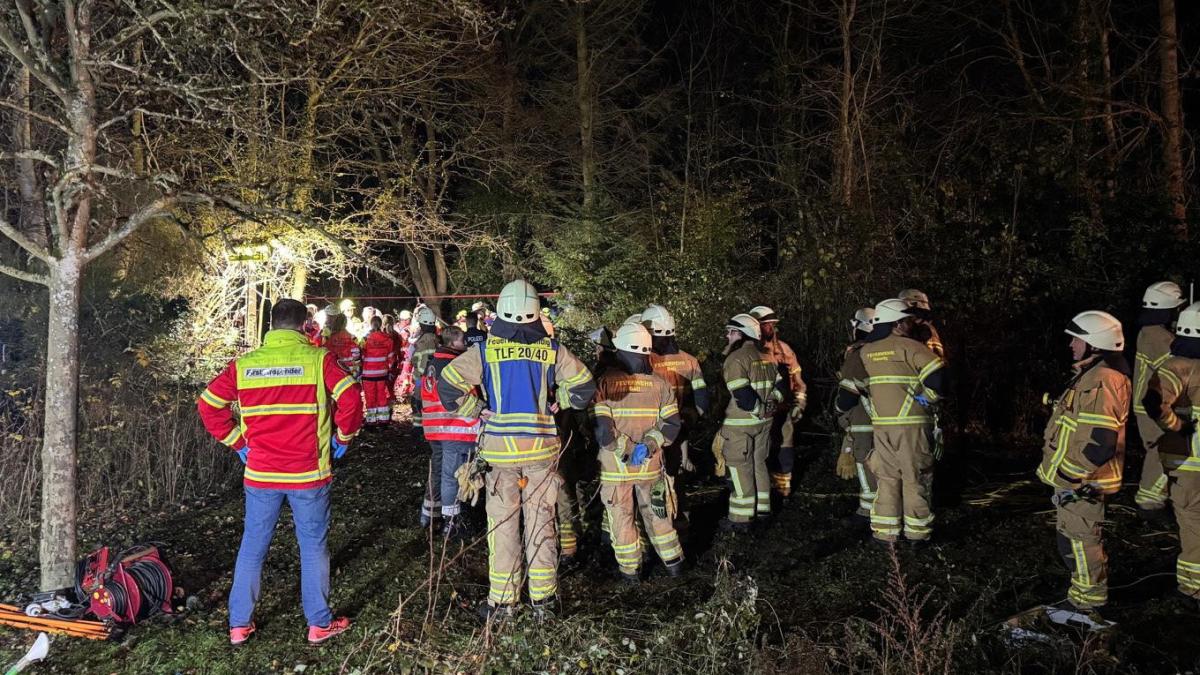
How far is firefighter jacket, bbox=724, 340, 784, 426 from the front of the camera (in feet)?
21.4

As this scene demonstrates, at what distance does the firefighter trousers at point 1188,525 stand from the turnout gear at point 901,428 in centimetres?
156

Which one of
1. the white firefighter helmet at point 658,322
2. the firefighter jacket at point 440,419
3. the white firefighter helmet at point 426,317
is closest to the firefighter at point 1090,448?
the white firefighter helmet at point 658,322

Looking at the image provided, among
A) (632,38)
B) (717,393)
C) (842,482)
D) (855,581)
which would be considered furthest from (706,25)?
(855,581)

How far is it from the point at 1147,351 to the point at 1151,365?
0.34 meters

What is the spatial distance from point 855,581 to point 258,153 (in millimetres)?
8412

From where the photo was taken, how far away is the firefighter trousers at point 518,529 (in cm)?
485

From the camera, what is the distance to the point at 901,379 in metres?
6.01

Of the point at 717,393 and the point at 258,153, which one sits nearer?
the point at 258,153

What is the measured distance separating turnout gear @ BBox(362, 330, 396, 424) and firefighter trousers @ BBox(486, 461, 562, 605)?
6702mm

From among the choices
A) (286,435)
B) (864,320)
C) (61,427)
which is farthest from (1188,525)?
(61,427)

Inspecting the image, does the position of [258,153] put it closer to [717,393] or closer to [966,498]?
[717,393]

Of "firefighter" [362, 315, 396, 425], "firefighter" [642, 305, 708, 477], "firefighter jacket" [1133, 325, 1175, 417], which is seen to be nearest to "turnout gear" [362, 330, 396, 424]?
"firefighter" [362, 315, 396, 425]

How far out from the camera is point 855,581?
18.3 ft

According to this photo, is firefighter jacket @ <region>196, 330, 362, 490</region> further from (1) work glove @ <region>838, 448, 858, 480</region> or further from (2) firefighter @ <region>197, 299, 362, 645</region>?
(1) work glove @ <region>838, 448, 858, 480</region>
